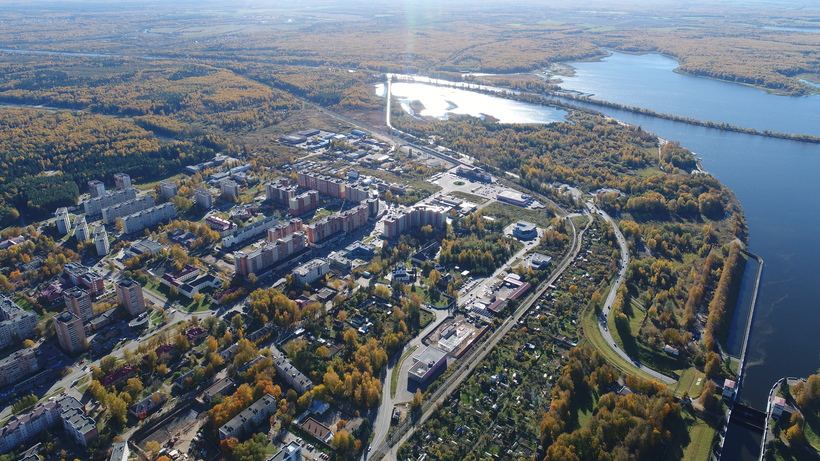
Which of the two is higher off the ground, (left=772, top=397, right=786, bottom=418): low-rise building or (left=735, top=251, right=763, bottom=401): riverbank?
(left=772, top=397, right=786, bottom=418): low-rise building

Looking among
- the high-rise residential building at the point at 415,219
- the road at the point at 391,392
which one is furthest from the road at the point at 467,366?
the high-rise residential building at the point at 415,219

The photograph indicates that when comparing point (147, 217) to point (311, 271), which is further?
point (147, 217)

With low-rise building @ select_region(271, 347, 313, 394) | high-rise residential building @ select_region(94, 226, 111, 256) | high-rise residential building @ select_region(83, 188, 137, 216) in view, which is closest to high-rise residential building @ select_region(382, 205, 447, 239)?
low-rise building @ select_region(271, 347, 313, 394)

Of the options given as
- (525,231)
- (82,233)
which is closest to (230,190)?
(82,233)

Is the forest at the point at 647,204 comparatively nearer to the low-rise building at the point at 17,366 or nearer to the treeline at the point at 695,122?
the treeline at the point at 695,122

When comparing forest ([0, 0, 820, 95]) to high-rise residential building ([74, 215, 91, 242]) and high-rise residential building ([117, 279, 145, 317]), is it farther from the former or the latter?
high-rise residential building ([117, 279, 145, 317])

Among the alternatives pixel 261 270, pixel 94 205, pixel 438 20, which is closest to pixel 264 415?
pixel 261 270

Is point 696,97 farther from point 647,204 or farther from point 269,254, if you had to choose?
point 269,254
